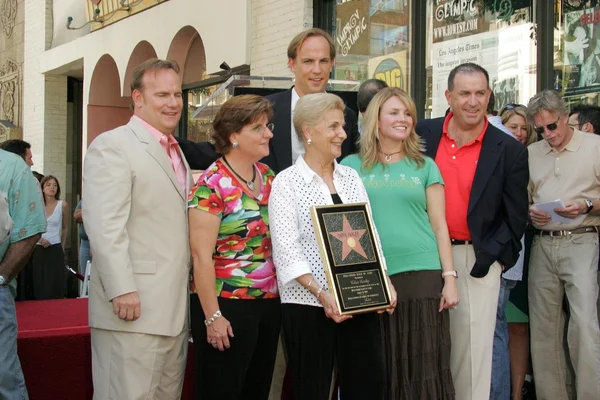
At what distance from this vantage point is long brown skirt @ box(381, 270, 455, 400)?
14.0 feet

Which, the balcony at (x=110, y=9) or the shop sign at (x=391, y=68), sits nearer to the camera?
the shop sign at (x=391, y=68)

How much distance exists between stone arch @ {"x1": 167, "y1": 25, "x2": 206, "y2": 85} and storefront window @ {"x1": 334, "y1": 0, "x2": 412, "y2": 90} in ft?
10.6

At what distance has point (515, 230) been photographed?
15.0 feet

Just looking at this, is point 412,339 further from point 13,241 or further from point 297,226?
point 13,241

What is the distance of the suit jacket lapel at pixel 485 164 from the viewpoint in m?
4.55

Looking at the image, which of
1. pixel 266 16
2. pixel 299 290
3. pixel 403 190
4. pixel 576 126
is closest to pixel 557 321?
pixel 576 126

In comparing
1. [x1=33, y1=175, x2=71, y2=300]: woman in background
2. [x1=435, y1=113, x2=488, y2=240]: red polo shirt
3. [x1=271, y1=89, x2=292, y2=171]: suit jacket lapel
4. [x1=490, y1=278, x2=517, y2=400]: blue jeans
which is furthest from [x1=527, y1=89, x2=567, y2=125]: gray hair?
[x1=33, y1=175, x2=71, y2=300]: woman in background

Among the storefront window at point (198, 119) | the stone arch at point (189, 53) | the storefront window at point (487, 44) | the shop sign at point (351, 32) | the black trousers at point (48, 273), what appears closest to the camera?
the storefront window at point (487, 44)

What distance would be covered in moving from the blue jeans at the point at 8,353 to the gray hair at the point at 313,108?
1732mm

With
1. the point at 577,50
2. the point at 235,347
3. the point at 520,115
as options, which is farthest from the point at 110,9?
the point at 235,347

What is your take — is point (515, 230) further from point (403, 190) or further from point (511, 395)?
point (511, 395)

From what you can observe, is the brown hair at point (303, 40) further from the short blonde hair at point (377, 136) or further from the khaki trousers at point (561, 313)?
the khaki trousers at point (561, 313)

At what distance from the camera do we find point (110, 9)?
14.3 m

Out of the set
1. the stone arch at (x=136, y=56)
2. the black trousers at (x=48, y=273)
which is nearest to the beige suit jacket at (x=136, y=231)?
the black trousers at (x=48, y=273)
